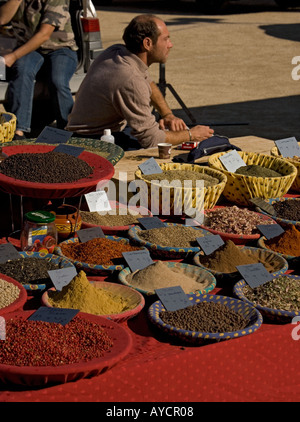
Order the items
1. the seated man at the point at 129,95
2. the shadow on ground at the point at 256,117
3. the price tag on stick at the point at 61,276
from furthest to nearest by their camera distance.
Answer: the shadow on ground at the point at 256,117 < the seated man at the point at 129,95 < the price tag on stick at the point at 61,276

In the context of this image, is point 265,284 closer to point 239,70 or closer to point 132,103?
point 132,103

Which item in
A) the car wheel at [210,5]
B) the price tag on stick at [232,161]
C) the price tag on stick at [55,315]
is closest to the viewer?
the price tag on stick at [55,315]

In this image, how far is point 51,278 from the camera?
222 cm

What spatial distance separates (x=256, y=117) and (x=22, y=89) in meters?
3.37

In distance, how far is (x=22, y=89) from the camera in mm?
5355

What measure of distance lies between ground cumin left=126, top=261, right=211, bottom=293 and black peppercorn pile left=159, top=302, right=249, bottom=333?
6.9 inches

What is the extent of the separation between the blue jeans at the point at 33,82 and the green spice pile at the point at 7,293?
3.25 m

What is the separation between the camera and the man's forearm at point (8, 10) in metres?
5.26

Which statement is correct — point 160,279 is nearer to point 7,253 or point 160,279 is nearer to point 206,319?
point 206,319

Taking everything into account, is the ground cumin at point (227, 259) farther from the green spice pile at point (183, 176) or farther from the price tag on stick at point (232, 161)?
the price tag on stick at point (232, 161)

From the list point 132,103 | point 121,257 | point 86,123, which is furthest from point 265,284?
point 86,123

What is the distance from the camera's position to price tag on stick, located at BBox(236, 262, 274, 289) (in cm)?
234

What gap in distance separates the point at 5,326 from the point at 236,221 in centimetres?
127

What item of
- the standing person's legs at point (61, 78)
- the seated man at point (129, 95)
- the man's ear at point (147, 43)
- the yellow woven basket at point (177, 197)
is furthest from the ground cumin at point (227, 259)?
the standing person's legs at point (61, 78)
